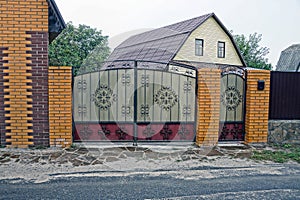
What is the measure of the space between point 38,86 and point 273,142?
17.4 ft

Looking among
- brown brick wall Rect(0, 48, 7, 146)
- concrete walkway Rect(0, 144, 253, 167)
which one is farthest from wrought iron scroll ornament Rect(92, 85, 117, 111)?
brown brick wall Rect(0, 48, 7, 146)

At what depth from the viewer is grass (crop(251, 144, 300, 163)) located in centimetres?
528

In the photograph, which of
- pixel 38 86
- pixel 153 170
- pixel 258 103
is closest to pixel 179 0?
pixel 258 103

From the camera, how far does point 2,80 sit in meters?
5.38

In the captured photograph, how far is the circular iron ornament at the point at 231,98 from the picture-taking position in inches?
251

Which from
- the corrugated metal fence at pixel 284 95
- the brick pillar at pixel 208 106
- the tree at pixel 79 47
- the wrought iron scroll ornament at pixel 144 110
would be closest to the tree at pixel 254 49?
the tree at pixel 79 47

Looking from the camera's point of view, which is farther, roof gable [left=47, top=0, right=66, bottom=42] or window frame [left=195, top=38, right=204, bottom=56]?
window frame [left=195, top=38, right=204, bottom=56]

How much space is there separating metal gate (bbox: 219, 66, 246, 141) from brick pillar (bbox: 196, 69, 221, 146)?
35 cm

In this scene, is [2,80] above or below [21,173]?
above

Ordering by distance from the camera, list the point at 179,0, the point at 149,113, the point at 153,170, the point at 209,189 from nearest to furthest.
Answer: the point at 209,189, the point at 153,170, the point at 149,113, the point at 179,0

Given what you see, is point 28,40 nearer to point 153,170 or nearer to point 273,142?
point 153,170

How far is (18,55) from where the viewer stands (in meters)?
5.34

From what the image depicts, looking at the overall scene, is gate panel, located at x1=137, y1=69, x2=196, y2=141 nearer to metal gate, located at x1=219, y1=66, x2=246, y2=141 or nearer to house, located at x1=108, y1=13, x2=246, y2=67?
metal gate, located at x1=219, y1=66, x2=246, y2=141

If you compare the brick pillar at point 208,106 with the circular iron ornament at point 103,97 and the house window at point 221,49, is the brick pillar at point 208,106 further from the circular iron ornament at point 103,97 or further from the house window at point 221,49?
the house window at point 221,49
